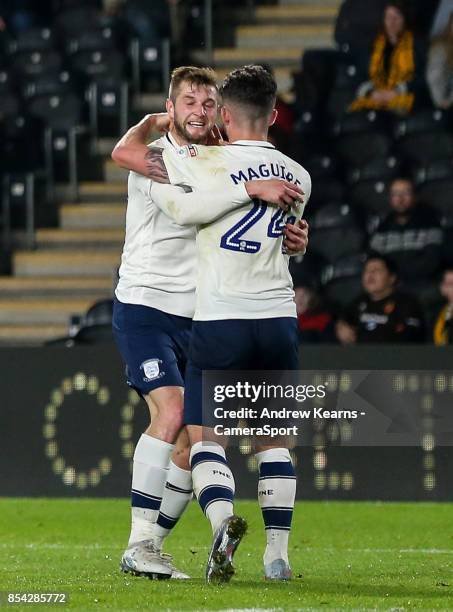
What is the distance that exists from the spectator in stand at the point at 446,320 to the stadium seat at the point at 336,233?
1.71 m

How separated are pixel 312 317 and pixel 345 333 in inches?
18.1

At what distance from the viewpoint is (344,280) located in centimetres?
1218

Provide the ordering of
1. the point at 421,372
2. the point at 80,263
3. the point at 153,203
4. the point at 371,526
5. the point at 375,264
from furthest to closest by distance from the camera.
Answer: the point at 80,263 → the point at 375,264 → the point at 421,372 → the point at 371,526 → the point at 153,203

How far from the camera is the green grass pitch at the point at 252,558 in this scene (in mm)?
5453

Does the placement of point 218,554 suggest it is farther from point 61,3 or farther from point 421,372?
point 61,3

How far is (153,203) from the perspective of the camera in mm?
6469

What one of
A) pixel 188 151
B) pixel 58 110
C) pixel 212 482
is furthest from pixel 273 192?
pixel 58 110

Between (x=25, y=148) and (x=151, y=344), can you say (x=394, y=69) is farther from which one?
(x=151, y=344)

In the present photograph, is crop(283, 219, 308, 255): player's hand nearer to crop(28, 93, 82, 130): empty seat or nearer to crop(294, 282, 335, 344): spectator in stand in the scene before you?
crop(294, 282, 335, 344): spectator in stand

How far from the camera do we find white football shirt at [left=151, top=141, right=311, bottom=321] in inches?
231

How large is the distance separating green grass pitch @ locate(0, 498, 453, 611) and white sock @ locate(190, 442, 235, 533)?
27cm

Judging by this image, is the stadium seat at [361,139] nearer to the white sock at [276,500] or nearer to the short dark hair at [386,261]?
the short dark hair at [386,261]

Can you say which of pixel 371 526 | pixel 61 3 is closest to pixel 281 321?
pixel 371 526

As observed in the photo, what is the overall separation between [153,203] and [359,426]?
14.1ft
